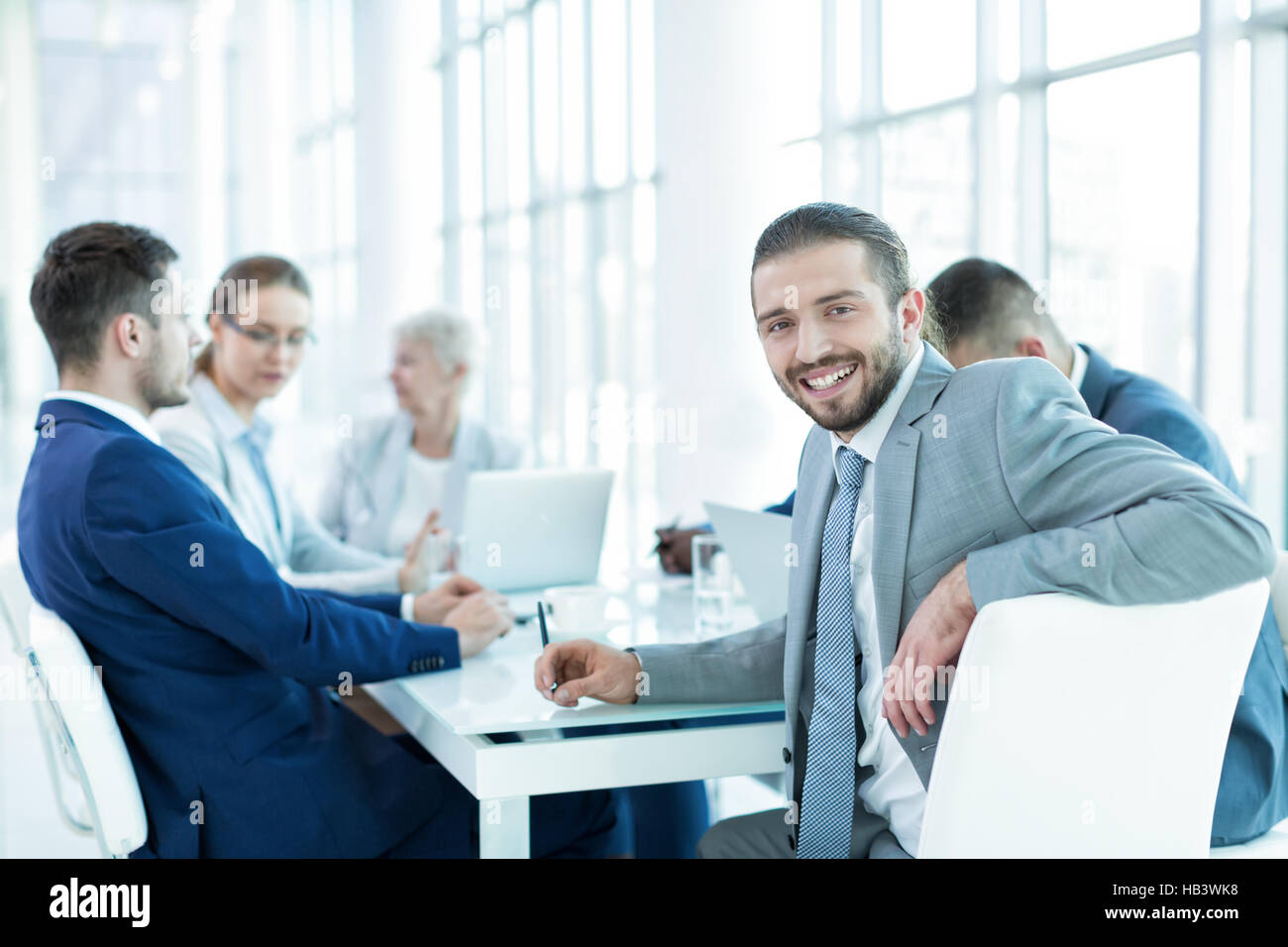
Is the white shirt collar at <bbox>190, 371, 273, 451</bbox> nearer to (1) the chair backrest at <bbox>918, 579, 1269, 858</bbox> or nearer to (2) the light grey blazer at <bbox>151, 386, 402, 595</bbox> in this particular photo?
(2) the light grey blazer at <bbox>151, 386, 402, 595</bbox>

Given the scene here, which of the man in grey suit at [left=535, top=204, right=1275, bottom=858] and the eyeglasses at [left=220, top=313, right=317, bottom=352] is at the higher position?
the eyeglasses at [left=220, top=313, right=317, bottom=352]

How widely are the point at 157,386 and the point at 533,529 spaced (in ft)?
3.36

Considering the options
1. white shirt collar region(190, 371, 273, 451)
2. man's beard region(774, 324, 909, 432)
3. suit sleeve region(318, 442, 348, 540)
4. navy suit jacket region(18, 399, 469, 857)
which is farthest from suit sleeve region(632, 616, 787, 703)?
suit sleeve region(318, 442, 348, 540)

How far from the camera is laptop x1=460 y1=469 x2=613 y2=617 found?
2.86 m

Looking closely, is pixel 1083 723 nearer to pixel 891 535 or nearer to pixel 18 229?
pixel 891 535

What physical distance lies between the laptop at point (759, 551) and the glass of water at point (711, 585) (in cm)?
3

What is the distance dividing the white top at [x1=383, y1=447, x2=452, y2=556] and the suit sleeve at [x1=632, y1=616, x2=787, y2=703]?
214cm

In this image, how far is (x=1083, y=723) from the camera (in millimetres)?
1341

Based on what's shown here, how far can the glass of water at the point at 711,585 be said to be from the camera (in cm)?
244

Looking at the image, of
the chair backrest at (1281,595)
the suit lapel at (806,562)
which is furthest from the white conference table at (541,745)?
the chair backrest at (1281,595)

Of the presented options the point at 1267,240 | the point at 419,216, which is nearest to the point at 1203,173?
the point at 1267,240
